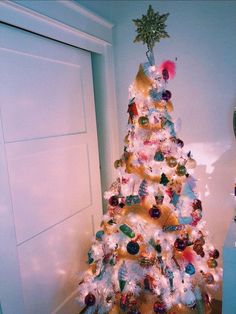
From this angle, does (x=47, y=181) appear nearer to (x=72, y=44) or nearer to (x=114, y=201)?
(x=114, y=201)

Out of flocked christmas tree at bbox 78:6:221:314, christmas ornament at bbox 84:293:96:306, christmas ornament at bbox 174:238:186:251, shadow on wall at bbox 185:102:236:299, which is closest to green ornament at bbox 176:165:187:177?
flocked christmas tree at bbox 78:6:221:314

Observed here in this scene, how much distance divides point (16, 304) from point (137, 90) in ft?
4.67

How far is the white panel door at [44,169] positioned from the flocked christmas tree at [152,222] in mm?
317

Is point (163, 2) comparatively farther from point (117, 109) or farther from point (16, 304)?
point (16, 304)

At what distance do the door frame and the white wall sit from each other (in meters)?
0.21

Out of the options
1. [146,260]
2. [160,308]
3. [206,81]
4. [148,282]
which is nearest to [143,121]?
[206,81]

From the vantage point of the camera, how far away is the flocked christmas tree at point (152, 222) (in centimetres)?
136

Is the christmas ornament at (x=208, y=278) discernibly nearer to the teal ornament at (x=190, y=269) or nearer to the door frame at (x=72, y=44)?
the teal ornament at (x=190, y=269)

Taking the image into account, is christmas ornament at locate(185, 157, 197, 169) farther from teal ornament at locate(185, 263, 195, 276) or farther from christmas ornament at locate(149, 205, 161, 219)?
teal ornament at locate(185, 263, 195, 276)

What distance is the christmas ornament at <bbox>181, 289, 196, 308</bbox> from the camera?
1.32 metres

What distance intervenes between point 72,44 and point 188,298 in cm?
176

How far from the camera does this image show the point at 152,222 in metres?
1.41

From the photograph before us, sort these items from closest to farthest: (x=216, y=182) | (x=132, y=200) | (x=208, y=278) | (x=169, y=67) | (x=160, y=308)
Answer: (x=160, y=308), (x=132, y=200), (x=208, y=278), (x=169, y=67), (x=216, y=182)

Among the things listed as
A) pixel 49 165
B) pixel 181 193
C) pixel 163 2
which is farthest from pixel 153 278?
pixel 163 2
